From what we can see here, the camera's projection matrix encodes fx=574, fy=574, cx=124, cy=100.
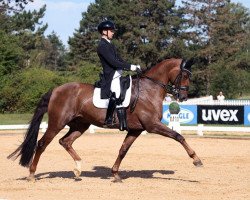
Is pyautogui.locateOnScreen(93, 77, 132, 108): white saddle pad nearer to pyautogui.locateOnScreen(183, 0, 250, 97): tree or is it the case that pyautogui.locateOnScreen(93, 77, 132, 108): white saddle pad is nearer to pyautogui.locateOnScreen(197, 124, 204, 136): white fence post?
pyautogui.locateOnScreen(197, 124, 204, 136): white fence post

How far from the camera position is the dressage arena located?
965 centimetres

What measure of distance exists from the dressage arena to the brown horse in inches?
26.6

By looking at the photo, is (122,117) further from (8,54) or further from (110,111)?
(8,54)

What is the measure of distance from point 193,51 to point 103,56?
221 ft

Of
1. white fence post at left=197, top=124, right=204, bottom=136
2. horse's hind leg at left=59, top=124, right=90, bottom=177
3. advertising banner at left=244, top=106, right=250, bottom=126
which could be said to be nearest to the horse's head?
horse's hind leg at left=59, top=124, right=90, bottom=177

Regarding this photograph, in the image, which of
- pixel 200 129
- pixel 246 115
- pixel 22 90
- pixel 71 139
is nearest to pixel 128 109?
pixel 71 139

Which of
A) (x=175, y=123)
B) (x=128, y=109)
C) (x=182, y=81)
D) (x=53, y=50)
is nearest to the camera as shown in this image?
(x=128, y=109)

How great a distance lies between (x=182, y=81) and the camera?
448 inches

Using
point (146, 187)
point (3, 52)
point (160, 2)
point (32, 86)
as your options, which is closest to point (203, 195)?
point (146, 187)

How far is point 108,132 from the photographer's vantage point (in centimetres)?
2786

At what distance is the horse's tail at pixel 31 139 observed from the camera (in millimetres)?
11664

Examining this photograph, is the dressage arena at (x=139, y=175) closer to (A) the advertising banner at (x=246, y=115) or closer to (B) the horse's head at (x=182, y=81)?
(B) the horse's head at (x=182, y=81)

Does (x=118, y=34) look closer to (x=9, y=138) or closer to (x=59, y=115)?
(x=9, y=138)

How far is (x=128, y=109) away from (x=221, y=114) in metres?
15.1
